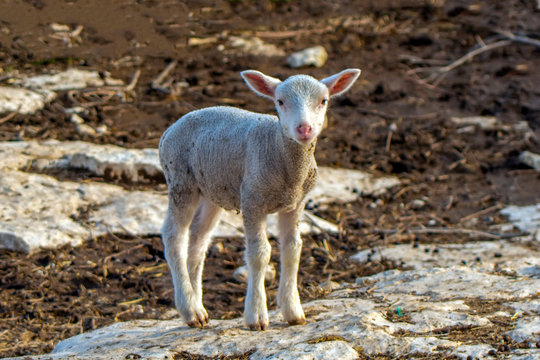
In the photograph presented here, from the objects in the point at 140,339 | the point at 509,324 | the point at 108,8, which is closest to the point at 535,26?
the point at 108,8

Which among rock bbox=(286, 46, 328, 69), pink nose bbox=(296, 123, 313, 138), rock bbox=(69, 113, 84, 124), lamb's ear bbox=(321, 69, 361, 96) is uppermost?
lamb's ear bbox=(321, 69, 361, 96)

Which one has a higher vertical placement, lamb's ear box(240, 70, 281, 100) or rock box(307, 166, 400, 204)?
lamb's ear box(240, 70, 281, 100)

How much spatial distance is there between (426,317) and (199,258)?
2.02 meters

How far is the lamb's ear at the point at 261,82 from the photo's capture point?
5.28 meters

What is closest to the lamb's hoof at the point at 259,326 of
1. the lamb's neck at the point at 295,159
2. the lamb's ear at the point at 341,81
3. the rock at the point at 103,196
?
the lamb's neck at the point at 295,159

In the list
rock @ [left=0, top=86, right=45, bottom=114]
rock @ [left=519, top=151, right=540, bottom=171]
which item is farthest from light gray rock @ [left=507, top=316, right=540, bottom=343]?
rock @ [left=0, top=86, right=45, bottom=114]

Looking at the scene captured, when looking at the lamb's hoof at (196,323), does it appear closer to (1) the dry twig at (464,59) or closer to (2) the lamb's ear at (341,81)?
(2) the lamb's ear at (341,81)

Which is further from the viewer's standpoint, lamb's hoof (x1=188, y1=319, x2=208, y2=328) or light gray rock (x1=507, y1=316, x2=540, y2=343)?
lamb's hoof (x1=188, y1=319, x2=208, y2=328)

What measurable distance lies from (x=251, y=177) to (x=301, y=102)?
77cm

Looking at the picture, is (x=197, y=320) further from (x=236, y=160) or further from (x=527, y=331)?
(x=527, y=331)

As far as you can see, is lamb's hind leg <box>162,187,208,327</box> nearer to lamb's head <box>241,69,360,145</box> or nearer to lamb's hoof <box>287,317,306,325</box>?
lamb's hoof <box>287,317,306,325</box>

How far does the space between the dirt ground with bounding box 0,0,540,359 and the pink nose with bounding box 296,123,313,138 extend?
1.89m

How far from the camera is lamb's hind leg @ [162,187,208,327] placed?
18.9 feet

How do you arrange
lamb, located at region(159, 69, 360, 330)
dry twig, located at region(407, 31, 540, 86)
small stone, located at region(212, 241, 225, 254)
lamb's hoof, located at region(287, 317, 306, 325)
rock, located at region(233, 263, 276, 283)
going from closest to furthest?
lamb, located at region(159, 69, 360, 330) → lamb's hoof, located at region(287, 317, 306, 325) → rock, located at region(233, 263, 276, 283) → small stone, located at region(212, 241, 225, 254) → dry twig, located at region(407, 31, 540, 86)
